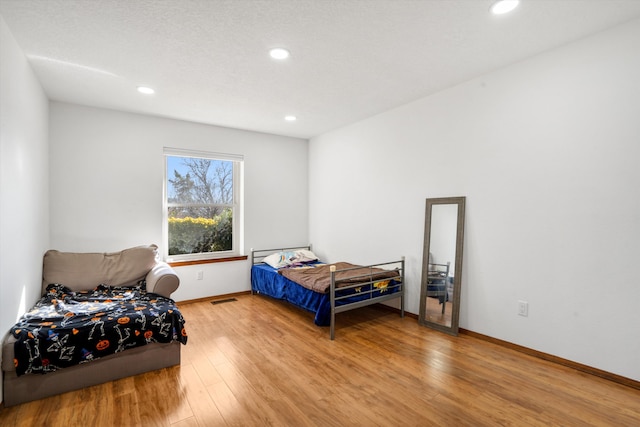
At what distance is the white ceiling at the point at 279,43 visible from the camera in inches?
77.7

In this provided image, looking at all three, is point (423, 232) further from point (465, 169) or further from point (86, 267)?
point (86, 267)

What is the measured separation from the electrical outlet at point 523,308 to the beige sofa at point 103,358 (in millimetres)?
2920

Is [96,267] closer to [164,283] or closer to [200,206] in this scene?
[164,283]

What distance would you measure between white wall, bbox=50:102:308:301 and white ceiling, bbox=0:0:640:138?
1.32 ft

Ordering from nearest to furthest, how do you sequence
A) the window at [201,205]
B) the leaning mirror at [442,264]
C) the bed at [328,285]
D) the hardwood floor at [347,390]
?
the hardwood floor at [347,390] → the leaning mirror at [442,264] → the bed at [328,285] → the window at [201,205]

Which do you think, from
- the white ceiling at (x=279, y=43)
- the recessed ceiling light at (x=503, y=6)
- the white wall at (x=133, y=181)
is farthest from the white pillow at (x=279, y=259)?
the recessed ceiling light at (x=503, y=6)

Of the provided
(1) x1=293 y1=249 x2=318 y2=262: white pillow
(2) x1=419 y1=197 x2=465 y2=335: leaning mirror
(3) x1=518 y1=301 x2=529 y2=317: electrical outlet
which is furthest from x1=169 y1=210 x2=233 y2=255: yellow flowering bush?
(3) x1=518 y1=301 x2=529 y2=317: electrical outlet

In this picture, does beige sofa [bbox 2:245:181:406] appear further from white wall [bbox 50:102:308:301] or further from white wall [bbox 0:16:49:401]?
white wall [bbox 50:102:308:301]

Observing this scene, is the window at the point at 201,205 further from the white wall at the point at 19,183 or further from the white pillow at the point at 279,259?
the white wall at the point at 19,183

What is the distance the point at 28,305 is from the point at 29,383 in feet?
2.61

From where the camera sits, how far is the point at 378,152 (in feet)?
13.4

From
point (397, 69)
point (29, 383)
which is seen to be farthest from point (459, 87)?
point (29, 383)

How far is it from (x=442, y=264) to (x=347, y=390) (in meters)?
1.69

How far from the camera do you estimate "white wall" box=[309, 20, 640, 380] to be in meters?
2.22
